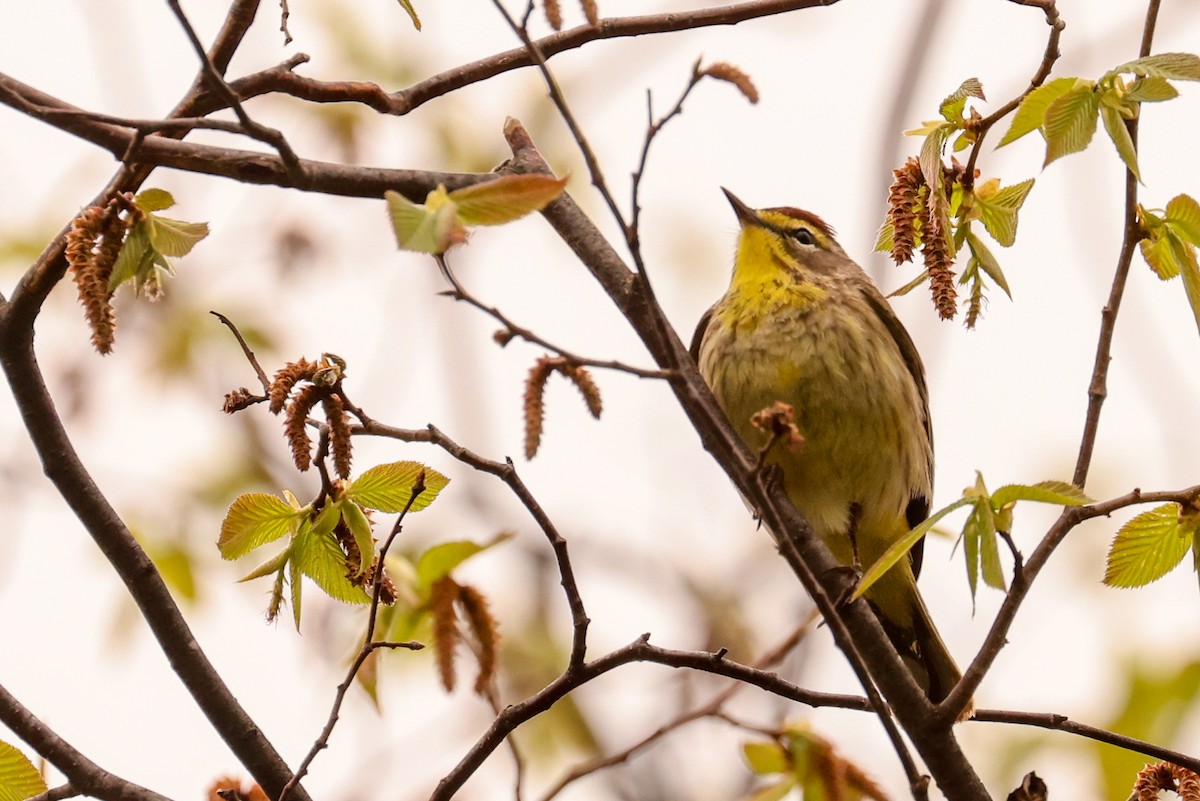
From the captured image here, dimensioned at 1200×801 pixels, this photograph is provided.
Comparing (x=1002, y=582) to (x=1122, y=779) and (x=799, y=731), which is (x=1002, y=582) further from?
(x=1122, y=779)

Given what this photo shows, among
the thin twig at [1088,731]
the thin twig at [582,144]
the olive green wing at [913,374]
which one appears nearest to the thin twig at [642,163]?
the thin twig at [582,144]

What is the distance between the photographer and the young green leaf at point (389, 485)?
9.30ft

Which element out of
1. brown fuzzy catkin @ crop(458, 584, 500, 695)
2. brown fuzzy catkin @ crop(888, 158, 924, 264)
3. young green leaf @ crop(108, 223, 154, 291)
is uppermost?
young green leaf @ crop(108, 223, 154, 291)

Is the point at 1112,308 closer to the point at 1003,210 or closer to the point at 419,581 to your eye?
the point at 1003,210

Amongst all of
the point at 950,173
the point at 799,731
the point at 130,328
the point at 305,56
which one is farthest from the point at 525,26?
the point at 130,328

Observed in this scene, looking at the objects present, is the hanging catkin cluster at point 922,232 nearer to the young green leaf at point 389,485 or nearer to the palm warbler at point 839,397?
the young green leaf at point 389,485

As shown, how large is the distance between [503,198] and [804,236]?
3.83 m

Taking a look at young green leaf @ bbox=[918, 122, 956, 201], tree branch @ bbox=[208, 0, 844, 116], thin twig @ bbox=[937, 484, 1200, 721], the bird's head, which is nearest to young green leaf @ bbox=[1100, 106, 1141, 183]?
young green leaf @ bbox=[918, 122, 956, 201]

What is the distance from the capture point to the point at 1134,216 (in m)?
2.86

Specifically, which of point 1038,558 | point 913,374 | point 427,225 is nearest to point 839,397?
point 913,374

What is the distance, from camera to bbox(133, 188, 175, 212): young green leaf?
2695 mm

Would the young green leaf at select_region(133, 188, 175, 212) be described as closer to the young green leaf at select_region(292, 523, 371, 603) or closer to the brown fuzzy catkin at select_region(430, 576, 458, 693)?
the young green leaf at select_region(292, 523, 371, 603)

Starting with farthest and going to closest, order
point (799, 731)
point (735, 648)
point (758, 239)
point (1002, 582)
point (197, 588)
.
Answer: point (735, 648) → point (197, 588) → point (758, 239) → point (799, 731) → point (1002, 582)

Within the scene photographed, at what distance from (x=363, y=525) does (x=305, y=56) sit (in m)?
1.08
